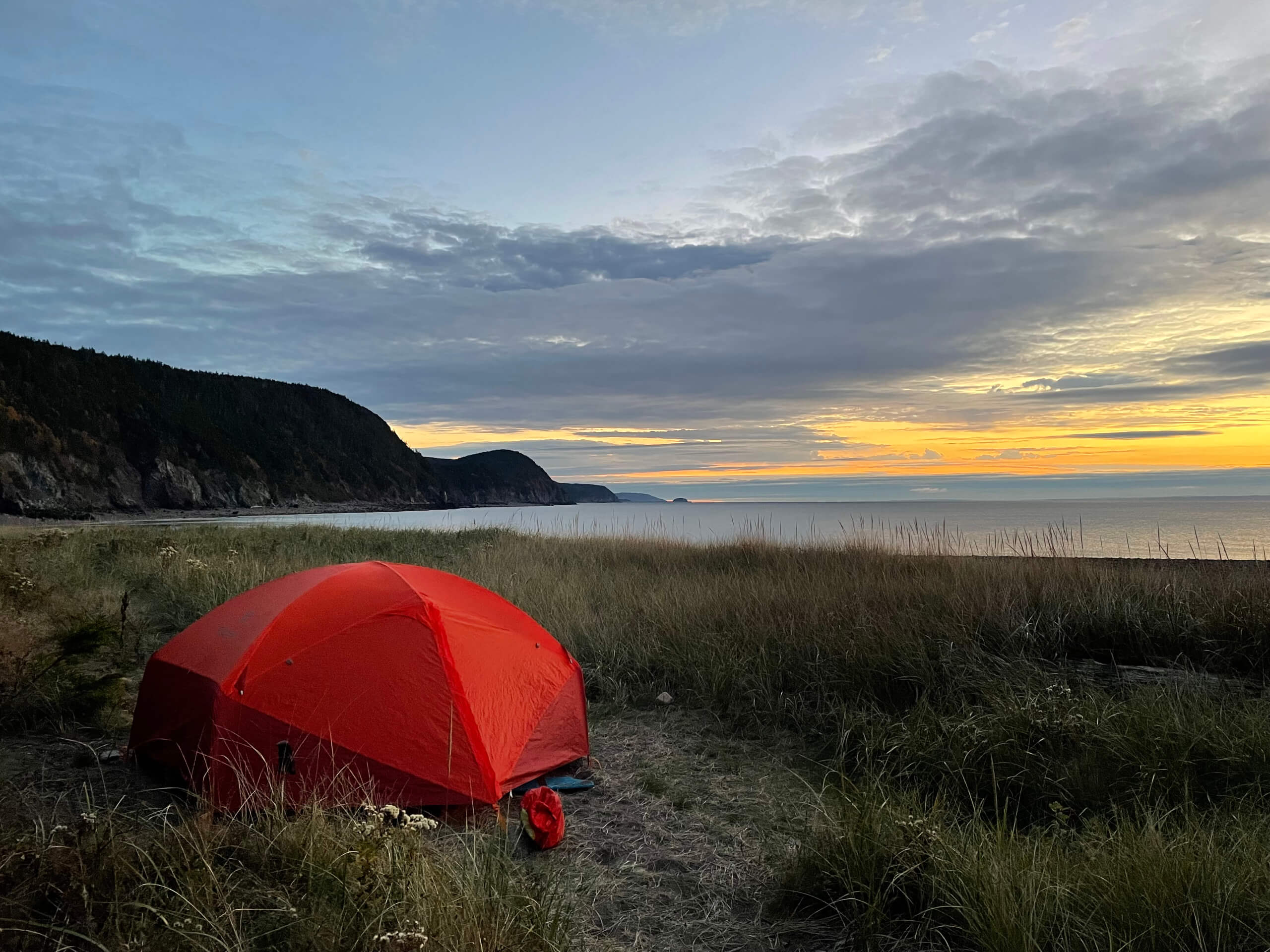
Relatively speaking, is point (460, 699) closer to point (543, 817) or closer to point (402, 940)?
point (543, 817)

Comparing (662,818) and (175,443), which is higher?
(175,443)

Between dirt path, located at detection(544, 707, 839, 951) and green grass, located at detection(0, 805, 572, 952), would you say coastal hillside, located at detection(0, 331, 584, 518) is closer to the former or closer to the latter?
dirt path, located at detection(544, 707, 839, 951)

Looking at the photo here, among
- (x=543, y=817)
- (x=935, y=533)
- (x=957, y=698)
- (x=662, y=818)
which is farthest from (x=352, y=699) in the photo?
(x=935, y=533)

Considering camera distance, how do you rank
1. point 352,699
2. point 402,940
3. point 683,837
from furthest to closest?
point 352,699, point 683,837, point 402,940

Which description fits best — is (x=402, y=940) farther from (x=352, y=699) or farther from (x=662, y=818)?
(x=662, y=818)

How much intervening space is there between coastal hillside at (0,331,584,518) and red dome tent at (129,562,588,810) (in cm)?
5361

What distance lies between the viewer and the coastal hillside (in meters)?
56.2

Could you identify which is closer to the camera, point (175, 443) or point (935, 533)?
point (935, 533)

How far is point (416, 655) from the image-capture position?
484 cm

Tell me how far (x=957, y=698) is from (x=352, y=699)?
453 centimetres

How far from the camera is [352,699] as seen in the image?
458cm

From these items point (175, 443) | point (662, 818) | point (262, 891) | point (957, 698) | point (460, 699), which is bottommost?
point (662, 818)

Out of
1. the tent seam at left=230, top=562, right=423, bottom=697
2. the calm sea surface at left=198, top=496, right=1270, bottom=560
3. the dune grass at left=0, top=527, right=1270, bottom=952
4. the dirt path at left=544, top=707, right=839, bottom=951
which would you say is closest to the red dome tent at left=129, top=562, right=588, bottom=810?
the tent seam at left=230, top=562, right=423, bottom=697

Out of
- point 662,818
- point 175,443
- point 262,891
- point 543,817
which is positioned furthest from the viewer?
point 175,443
